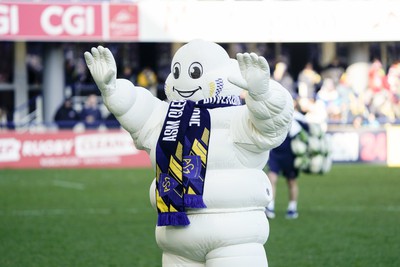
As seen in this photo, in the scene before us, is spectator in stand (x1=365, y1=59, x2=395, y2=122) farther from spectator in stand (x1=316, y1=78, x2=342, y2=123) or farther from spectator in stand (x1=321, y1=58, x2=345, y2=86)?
spectator in stand (x1=321, y1=58, x2=345, y2=86)

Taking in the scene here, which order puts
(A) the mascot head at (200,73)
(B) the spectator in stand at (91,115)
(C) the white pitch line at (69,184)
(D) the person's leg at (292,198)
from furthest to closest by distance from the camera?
1. (B) the spectator in stand at (91,115)
2. (C) the white pitch line at (69,184)
3. (D) the person's leg at (292,198)
4. (A) the mascot head at (200,73)

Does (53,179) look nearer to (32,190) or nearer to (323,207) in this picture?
(32,190)

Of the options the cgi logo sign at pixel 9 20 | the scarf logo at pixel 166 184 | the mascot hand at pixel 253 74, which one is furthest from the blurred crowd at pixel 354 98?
the mascot hand at pixel 253 74

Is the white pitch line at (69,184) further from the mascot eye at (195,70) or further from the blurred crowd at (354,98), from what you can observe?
the mascot eye at (195,70)

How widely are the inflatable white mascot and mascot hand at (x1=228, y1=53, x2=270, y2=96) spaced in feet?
0.69

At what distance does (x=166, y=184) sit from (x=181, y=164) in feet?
0.57

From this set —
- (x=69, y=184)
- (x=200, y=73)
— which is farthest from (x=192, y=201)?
(x=69, y=184)

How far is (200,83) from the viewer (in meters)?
7.30

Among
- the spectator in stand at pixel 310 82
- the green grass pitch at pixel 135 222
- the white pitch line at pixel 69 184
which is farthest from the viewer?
the spectator in stand at pixel 310 82

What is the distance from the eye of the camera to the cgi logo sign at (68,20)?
26031mm

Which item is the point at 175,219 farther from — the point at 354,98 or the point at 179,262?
the point at 354,98

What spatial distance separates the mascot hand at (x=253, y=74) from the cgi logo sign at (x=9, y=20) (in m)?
20.0

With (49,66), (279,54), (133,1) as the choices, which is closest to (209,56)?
(133,1)

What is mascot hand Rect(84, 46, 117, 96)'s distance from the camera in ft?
23.2
